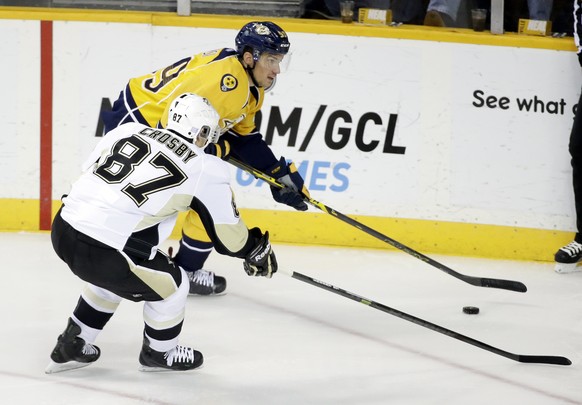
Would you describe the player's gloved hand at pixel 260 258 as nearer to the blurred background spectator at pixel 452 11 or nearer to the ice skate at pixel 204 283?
the ice skate at pixel 204 283

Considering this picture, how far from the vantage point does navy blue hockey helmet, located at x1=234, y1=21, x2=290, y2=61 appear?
3912 mm

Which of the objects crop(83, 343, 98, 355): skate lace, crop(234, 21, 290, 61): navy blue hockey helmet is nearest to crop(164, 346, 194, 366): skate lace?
crop(83, 343, 98, 355): skate lace

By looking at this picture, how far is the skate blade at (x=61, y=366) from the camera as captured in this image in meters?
3.51

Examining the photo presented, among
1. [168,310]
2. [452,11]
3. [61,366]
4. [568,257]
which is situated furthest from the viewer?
[452,11]

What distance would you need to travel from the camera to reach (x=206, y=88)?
3.85 m

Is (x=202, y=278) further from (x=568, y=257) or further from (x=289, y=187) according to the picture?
(x=568, y=257)

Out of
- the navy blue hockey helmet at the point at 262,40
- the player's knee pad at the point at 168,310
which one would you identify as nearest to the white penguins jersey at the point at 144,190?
the player's knee pad at the point at 168,310

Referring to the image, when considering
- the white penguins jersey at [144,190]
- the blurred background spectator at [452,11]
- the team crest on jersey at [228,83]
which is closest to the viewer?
the white penguins jersey at [144,190]

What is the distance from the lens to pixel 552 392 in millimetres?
3514

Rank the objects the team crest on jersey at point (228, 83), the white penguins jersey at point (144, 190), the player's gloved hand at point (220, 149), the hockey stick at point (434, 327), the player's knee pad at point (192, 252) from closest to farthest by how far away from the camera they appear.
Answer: the white penguins jersey at point (144, 190) → the hockey stick at point (434, 327) → the team crest on jersey at point (228, 83) → the player's gloved hand at point (220, 149) → the player's knee pad at point (192, 252)

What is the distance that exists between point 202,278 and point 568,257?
1705 millimetres

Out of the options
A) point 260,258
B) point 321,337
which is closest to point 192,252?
point 321,337

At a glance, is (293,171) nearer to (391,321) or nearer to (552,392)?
(391,321)

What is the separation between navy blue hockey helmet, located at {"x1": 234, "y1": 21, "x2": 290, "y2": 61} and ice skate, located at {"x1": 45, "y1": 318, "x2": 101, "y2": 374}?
1206mm
